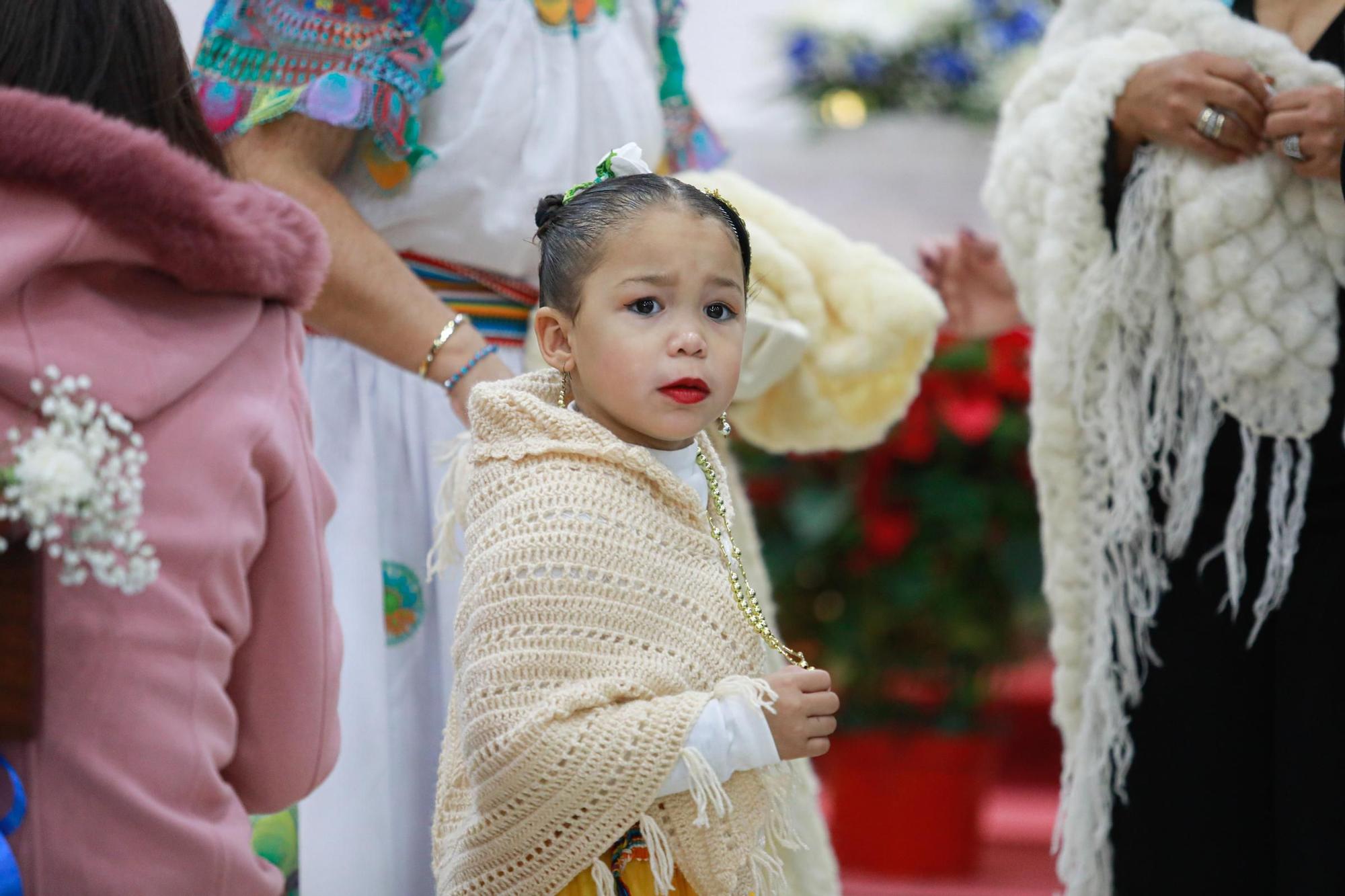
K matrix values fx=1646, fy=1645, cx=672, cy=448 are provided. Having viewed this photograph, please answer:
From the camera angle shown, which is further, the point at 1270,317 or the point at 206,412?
the point at 1270,317

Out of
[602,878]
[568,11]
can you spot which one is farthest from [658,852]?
[568,11]

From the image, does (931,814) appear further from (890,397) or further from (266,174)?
(266,174)

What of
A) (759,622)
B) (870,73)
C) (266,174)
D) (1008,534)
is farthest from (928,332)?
(870,73)

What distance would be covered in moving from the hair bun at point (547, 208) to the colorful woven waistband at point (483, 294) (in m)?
0.31

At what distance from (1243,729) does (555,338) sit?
1008 millimetres

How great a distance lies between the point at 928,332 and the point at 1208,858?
2.34ft

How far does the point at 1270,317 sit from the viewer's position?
1896 millimetres

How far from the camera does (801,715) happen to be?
4.39 feet

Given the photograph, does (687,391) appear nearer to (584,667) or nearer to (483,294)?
(584,667)

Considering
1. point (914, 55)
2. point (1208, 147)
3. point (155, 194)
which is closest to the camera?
point (155, 194)

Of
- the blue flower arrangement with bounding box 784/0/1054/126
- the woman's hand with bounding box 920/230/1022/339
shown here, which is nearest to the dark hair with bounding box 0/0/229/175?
the woman's hand with bounding box 920/230/1022/339

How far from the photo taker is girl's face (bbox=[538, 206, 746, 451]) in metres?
1.40

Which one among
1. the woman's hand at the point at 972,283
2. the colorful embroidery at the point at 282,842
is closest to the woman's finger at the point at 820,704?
the colorful embroidery at the point at 282,842

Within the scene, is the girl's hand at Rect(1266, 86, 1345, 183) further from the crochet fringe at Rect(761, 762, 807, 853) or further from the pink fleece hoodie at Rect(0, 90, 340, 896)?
the pink fleece hoodie at Rect(0, 90, 340, 896)
